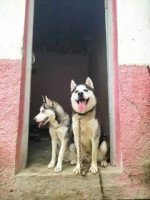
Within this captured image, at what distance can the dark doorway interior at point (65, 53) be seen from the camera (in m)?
6.17

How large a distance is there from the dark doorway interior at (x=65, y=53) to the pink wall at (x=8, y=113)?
64 centimetres

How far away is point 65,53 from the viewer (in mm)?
10688

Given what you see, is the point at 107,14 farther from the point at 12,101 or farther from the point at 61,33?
the point at 61,33

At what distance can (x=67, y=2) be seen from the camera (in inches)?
249

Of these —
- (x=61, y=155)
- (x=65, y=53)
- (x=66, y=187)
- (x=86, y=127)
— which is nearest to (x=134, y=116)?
(x=86, y=127)

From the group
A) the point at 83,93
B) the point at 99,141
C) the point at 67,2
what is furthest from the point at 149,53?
the point at 67,2

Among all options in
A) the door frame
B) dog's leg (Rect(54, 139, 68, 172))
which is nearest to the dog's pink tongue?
the door frame

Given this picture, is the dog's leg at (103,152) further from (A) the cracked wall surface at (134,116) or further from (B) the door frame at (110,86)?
(A) the cracked wall surface at (134,116)

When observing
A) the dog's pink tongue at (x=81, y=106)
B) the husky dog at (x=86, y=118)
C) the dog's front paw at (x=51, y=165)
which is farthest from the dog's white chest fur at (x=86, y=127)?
the dog's front paw at (x=51, y=165)

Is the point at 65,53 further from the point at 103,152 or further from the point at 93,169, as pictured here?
the point at 93,169

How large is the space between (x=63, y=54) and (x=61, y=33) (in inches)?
95.8

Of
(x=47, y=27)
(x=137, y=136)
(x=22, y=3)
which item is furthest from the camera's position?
(x=47, y=27)

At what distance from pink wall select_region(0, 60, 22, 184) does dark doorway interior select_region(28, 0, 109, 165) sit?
64cm

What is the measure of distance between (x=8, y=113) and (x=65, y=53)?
740 centimetres
